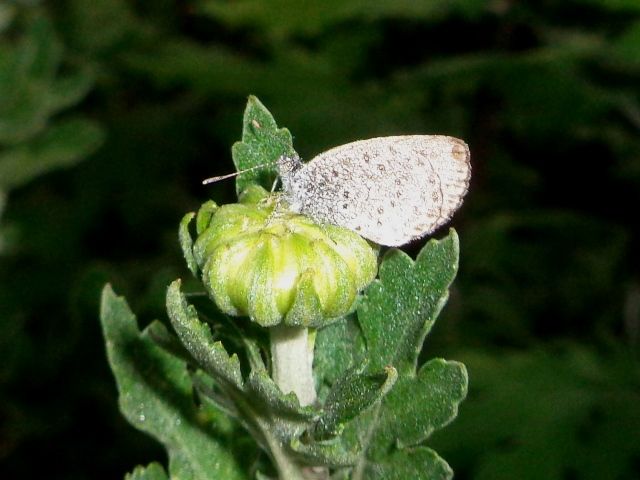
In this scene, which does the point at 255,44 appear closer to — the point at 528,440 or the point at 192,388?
the point at 528,440

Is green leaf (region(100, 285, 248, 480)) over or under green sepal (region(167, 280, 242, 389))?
under

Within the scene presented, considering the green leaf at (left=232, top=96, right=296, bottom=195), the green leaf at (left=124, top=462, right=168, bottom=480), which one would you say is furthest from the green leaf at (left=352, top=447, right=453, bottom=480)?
the green leaf at (left=232, top=96, right=296, bottom=195)

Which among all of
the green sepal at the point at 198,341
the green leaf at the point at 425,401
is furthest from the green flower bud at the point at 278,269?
the green leaf at the point at 425,401

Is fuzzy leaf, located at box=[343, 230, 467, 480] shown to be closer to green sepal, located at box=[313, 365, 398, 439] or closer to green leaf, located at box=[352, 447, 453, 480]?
green leaf, located at box=[352, 447, 453, 480]

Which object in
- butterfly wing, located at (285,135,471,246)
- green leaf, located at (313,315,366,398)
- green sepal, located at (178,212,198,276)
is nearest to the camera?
green sepal, located at (178,212,198,276)

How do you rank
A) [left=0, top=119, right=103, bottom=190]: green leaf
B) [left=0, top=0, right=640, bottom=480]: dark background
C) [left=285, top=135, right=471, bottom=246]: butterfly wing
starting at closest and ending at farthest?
1. [left=285, top=135, right=471, bottom=246]: butterfly wing
2. [left=0, top=0, right=640, bottom=480]: dark background
3. [left=0, top=119, right=103, bottom=190]: green leaf

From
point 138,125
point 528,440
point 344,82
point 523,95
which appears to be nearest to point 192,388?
point 528,440

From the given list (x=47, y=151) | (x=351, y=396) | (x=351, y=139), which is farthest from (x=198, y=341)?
(x=351, y=139)
